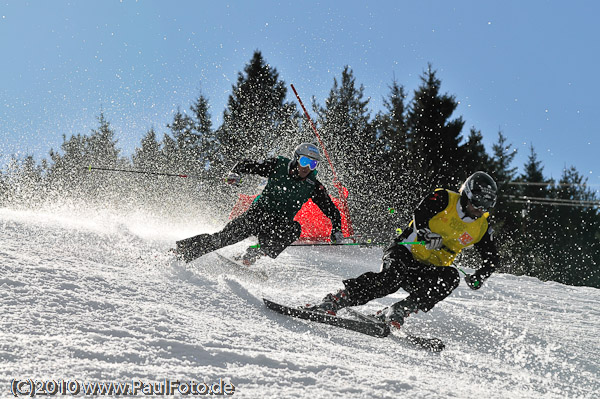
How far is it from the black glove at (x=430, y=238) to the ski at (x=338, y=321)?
751 millimetres

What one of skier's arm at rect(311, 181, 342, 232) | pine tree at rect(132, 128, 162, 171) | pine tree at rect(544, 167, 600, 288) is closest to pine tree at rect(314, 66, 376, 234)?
skier's arm at rect(311, 181, 342, 232)

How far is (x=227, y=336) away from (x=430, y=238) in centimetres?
172

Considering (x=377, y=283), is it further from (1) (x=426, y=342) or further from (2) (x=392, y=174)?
(2) (x=392, y=174)

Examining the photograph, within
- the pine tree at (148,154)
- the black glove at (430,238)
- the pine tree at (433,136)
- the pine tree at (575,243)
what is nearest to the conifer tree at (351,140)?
the pine tree at (433,136)

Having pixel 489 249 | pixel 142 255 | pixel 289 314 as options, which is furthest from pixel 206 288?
pixel 489 249

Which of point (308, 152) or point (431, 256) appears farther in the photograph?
point (308, 152)

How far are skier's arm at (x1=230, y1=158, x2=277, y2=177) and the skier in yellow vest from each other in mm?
1805

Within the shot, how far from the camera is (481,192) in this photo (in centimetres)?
348

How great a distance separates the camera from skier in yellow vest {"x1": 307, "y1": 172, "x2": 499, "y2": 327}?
3.39 m

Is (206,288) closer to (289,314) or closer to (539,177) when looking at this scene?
(289,314)

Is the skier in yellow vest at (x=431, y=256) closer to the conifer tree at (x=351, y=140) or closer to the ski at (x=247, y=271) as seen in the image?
the ski at (x=247, y=271)

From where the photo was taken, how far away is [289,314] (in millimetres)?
3188

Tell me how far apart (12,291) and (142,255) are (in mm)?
1870

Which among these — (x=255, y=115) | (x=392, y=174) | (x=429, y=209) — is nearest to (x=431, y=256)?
(x=429, y=209)
